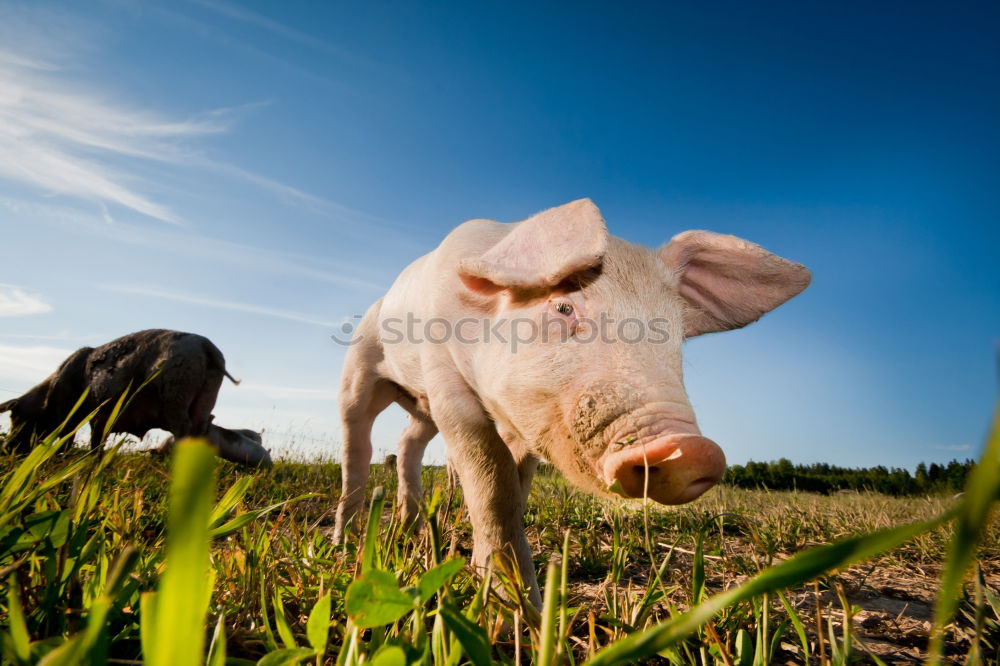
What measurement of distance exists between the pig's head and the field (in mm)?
334

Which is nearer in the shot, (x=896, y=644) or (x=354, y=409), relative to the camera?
(x=896, y=644)

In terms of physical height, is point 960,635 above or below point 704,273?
below

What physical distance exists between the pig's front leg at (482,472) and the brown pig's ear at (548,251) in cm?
70

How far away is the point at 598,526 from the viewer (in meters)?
4.03

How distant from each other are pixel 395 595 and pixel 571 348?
1.68 meters

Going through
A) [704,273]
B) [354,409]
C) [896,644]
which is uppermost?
[704,273]

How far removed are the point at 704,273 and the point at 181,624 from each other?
3.48m

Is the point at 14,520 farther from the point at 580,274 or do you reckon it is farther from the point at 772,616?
the point at 772,616

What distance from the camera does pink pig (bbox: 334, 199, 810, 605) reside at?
2215 mm

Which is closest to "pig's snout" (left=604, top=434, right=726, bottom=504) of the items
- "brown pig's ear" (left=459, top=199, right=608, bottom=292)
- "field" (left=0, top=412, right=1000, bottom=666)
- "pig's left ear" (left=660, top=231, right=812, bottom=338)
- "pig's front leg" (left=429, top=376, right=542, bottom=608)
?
"field" (left=0, top=412, right=1000, bottom=666)

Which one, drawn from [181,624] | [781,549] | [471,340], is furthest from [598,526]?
[181,624]

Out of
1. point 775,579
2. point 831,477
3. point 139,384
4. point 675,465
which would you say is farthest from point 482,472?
point 831,477

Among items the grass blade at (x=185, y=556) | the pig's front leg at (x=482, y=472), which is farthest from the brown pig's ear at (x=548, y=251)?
the grass blade at (x=185, y=556)

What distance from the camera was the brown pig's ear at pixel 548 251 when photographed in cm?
258
